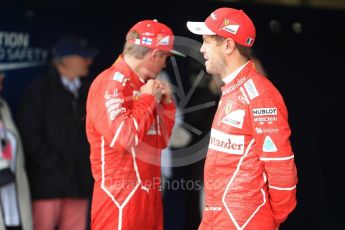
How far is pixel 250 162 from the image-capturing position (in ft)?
10.4

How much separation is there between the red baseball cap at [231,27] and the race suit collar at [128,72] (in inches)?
23.5

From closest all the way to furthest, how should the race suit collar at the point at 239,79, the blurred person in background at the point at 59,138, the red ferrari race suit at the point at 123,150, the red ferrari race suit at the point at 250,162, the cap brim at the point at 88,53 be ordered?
the red ferrari race suit at the point at 250,162 → the race suit collar at the point at 239,79 → the red ferrari race suit at the point at 123,150 → the blurred person in background at the point at 59,138 → the cap brim at the point at 88,53

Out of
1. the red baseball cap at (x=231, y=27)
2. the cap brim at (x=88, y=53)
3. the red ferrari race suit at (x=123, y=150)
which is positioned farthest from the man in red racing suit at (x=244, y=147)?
the cap brim at (x=88, y=53)

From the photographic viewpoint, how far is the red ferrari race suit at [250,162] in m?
3.11

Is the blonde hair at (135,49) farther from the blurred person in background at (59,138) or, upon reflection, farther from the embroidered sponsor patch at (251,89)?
the blurred person in background at (59,138)

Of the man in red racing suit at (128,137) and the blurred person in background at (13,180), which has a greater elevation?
the man in red racing suit at (128,137)

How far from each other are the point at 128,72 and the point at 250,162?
0.93 m

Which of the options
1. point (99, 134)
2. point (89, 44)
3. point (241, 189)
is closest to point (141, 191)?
point (99, 134)

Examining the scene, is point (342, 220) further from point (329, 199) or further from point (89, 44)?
point (89, 44)

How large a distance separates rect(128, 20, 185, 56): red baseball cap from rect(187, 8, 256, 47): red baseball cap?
1.71ft

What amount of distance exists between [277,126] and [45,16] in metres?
2.47

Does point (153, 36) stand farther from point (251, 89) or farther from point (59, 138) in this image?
point (59, 138)

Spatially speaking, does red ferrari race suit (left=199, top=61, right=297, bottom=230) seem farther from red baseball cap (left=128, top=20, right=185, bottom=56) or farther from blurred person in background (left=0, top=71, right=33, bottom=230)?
blurred person in background (left=0, top=71, right=33, bottom=230)

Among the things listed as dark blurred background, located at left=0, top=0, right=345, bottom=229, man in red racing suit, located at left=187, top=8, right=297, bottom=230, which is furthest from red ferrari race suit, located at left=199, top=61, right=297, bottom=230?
dark blurred background, located at left=0, top=0, right=345, bottom=229
